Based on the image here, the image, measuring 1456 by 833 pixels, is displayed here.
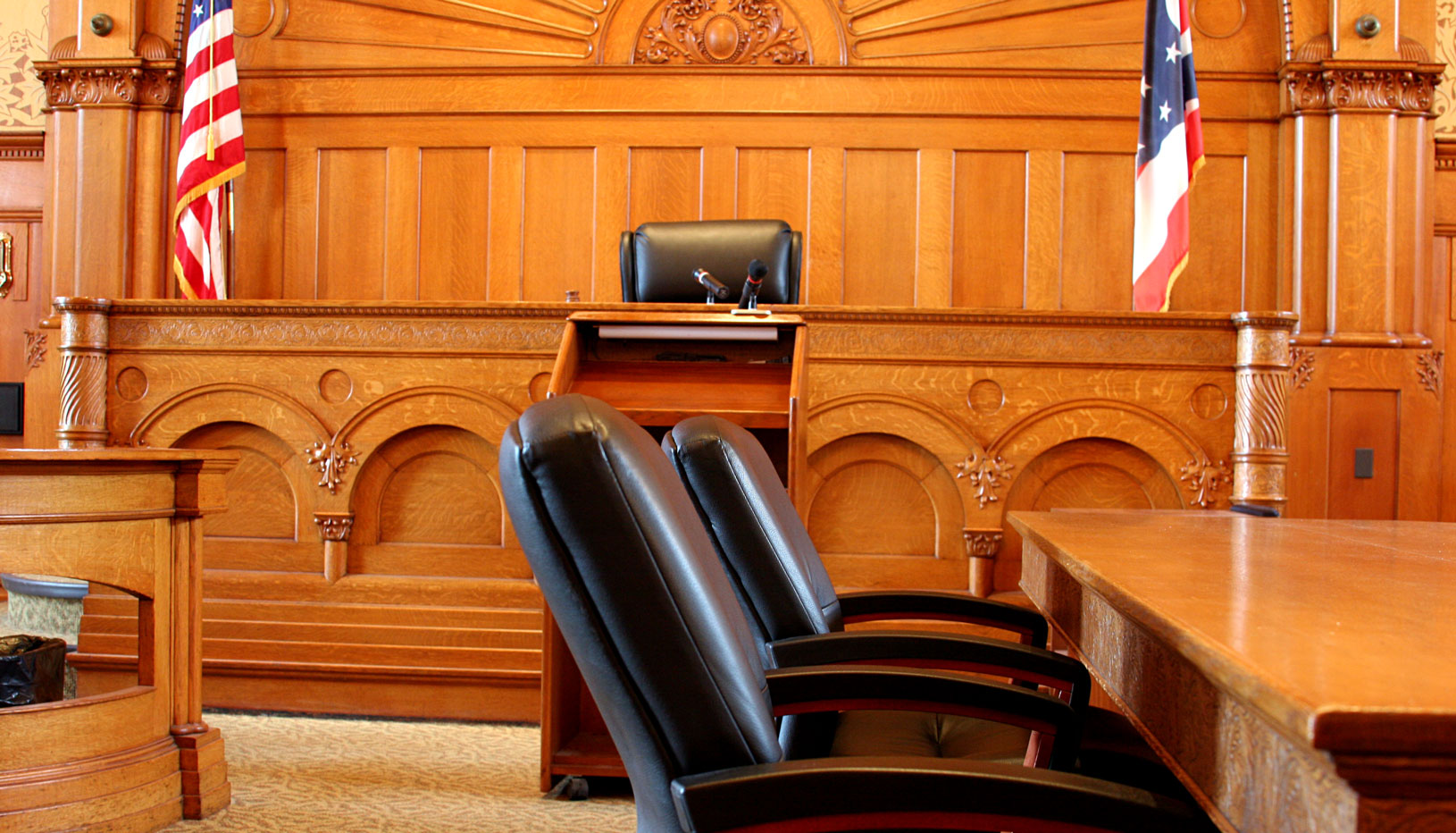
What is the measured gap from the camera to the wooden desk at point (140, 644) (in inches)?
79.2

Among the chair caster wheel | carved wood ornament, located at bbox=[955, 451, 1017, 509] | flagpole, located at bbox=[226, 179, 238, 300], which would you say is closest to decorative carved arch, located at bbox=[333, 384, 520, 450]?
the chair caster wheel

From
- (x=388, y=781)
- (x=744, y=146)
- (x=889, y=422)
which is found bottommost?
(x=388, y=781)

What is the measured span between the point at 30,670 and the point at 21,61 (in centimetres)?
423

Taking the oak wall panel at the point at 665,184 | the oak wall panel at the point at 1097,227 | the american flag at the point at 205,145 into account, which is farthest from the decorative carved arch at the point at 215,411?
the oak wall panel at the point at 1097,227

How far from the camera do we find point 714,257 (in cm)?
335

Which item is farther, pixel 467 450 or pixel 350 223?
pixel 350 223

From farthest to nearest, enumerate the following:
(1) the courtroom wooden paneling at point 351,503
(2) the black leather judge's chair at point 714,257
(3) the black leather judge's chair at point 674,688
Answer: (2) the black leather judge's chair at point 714,257 → (1) the courtroom wooden paneling at point 351,503 → (3) the black leather judge's chair at point 674,688

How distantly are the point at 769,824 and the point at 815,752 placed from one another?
635 millimetres

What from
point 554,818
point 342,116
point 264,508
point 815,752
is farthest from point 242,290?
point 815,752

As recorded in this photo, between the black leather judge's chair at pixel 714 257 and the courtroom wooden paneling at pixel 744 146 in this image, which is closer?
the black leather judge's chair at pixel 714 257

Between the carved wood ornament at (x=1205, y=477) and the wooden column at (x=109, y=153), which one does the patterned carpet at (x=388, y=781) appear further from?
the wooden column at (x=109, y=153)

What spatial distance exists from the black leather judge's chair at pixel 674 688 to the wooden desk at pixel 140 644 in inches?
66.0

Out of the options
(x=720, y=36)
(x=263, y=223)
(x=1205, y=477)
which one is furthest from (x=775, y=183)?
(x=1205, y=477)

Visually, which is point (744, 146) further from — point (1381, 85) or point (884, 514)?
point (1381, 85)
